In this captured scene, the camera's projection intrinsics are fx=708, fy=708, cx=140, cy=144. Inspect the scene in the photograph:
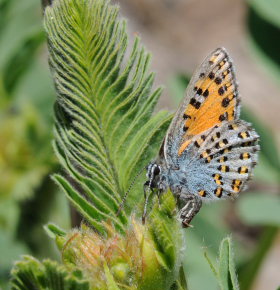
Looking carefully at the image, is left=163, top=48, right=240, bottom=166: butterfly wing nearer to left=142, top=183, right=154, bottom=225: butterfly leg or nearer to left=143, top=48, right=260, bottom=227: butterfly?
left=143, top=48, right=260, bottom=227: butterfly

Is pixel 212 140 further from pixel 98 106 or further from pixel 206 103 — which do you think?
pixel 98 106

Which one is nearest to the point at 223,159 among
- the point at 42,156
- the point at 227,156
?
the point at 227,156

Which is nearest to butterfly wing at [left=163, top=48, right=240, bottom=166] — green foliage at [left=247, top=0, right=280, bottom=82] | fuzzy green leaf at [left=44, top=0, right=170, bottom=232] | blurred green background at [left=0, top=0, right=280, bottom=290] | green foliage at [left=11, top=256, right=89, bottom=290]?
fuzzy green leaf at [left=44, top=0, right=170, bottom=232]

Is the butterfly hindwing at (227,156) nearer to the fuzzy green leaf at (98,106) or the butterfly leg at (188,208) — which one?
the butterfly leg at (188,208)

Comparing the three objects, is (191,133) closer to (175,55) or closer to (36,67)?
(36,67)

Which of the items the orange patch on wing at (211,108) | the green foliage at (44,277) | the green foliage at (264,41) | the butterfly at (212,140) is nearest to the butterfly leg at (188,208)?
the butterfly at (212,140)
